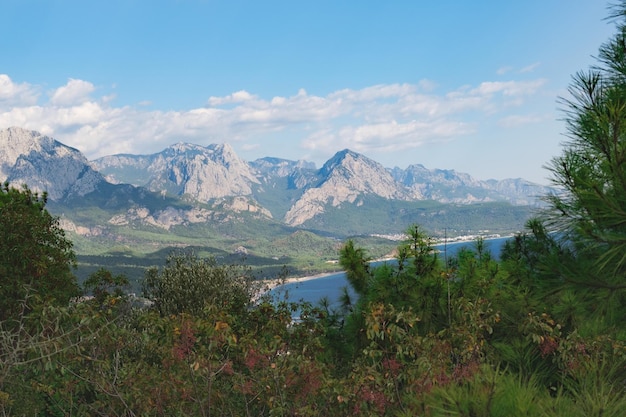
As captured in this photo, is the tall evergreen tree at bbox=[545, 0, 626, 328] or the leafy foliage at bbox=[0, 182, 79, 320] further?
the leafy foliage at bbox=[0, 182, 79, 320]

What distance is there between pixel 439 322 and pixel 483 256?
2.77m

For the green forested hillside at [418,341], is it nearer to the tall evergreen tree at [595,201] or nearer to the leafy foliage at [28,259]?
the tall evergreen tree at [595,201]

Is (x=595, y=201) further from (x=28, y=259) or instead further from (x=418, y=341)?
(x=28, y=259)

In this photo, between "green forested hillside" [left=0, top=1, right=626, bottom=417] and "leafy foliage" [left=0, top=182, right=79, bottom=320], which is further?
"leafy foliage" [left=0, top=182, right=79, bottom=320]

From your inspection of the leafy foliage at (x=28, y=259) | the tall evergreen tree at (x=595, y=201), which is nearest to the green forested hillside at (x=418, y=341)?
the tall evergreen tree at (x=595, y=201)

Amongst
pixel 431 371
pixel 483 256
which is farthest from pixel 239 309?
pixel 431 371

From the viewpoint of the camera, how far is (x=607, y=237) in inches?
179

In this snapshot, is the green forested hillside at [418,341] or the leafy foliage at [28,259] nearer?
the green forested hillside at [418,341]

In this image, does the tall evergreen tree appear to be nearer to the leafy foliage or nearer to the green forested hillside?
the green forested hillside

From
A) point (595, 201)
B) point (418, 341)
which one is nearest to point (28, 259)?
point (418, 341)

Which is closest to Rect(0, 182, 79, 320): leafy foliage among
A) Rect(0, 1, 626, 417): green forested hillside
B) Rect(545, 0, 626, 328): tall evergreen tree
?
Rect(0, 1, 626, 417): green forested hillside

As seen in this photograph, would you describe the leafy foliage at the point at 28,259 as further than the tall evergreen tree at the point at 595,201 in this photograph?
Yes

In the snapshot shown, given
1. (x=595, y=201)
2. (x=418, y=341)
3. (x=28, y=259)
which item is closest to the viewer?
(x=595, y=201)

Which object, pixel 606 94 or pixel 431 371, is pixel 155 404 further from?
pixel 606 94
